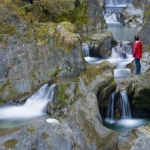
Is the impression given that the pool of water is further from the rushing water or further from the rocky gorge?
the rushing water

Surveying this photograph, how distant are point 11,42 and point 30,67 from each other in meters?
1.52

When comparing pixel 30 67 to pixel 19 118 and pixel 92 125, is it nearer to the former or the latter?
pixel 19 118

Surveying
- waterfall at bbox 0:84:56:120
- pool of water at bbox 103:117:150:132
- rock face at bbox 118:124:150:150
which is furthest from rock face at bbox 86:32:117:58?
rock face at bbox 118:124:150:150

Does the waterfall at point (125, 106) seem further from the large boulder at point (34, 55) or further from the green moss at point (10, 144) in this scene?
the green moss at point (10, 144)

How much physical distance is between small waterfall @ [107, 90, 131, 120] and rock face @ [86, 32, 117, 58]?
807 centimetres

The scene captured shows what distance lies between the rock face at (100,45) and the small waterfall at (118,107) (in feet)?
26.5

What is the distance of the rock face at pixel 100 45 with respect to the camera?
1895 centimetres

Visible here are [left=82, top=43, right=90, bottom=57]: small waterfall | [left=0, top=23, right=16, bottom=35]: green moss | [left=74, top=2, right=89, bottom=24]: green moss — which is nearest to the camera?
[left=0, top=23, right=16, bottom=35]: green moss

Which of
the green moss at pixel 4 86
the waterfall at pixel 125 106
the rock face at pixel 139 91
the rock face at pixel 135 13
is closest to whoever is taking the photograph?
the rock face at pixel 139 91

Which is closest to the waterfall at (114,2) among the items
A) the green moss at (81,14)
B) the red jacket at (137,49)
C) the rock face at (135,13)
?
the rock face at (135,13)

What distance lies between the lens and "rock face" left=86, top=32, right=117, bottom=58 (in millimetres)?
18953

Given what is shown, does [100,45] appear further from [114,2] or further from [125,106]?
[114,2]

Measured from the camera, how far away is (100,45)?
18969 mm

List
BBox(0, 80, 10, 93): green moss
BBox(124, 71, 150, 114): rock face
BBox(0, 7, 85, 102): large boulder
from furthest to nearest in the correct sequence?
BBox(0, 7, 85, 102): large boulder < BBox(0, 80, 10, 93): green moss < BBox(124, 71, 150, 114): rock face
